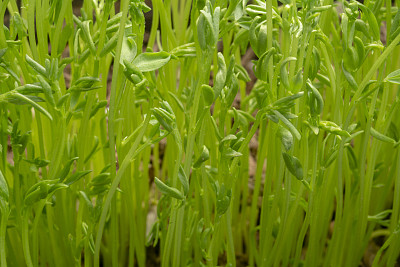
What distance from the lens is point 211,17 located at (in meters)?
0.53

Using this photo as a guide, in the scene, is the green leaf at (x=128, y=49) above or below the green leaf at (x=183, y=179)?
above

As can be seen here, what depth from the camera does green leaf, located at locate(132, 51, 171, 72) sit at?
57 cm

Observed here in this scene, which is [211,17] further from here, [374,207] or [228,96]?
[374,207]

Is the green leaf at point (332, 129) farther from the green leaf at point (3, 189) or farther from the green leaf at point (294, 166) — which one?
the green leaf at point (3, 189)

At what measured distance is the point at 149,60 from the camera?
571mm

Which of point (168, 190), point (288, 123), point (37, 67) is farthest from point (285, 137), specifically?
point (37, 67)

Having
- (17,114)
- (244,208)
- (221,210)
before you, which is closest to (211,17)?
(221,210)

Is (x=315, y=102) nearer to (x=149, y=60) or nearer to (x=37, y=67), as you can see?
(x=149, y=60)

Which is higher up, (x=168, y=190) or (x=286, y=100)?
(x=286, y=100)

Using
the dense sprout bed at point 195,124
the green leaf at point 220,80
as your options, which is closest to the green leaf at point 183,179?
the dense sprout bed at point 195,124

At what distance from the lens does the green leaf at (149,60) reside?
566 mm

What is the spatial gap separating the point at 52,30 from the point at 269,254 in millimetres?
465

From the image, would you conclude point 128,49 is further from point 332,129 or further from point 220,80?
point 332,129

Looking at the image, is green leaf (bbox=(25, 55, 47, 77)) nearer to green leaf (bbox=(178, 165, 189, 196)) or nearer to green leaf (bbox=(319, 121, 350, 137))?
green leaf (bbox=(178, 165, 189, 196))
